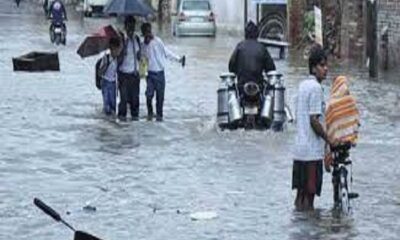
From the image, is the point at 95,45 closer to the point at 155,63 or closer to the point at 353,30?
the point at 155,63

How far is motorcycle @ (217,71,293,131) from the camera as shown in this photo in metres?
17.8

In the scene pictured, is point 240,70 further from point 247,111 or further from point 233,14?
point 233,14

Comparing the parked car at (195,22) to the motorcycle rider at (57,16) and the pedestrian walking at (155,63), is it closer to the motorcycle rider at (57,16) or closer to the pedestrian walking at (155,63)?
the motorcycle rider at (57,16)

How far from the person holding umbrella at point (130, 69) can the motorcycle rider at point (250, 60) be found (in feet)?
7.37

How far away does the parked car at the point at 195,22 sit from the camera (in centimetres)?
4934

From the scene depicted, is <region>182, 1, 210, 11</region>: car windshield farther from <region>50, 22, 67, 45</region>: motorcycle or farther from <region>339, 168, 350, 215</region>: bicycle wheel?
<region>339, 168, 350, 215</region>: bicycle wheel

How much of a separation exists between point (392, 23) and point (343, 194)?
20816 mm

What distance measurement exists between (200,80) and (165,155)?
11838 millimetres

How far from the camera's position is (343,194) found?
11.8m

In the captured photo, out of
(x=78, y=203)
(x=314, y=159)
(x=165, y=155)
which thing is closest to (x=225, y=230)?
(x=314, y=159)

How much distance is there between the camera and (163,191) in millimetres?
13047

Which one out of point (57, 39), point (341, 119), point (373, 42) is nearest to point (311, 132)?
point (341, 119)

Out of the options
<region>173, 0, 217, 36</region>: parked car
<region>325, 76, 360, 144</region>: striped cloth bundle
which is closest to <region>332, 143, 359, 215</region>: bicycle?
<region>325, 76, 360, 144</region>: striped cloth bundle

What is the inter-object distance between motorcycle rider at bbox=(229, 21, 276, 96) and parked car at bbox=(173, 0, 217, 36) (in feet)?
104
